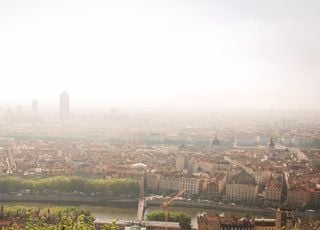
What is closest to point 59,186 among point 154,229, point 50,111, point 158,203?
point 158,203

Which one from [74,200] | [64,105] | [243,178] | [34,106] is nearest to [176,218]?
[74,200]

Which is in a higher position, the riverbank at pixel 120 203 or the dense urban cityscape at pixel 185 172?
the dense urban cityscape at pixel 185 172

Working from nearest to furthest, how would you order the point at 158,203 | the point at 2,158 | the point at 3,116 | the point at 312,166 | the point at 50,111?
the point at 158,203 → the point at 312,166 → the point at 2,158 → the point at 3,116 → the point at 50,111

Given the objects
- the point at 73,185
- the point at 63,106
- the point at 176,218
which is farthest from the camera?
Result: the point at 63,106

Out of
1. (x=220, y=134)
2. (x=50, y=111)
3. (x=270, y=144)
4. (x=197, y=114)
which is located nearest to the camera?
(x=270, y=144)

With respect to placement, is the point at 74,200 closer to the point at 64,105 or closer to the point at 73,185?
the point at 73,185

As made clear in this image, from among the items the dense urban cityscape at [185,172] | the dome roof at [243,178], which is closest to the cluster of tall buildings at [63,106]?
the dense urban cityscape at [185,172]

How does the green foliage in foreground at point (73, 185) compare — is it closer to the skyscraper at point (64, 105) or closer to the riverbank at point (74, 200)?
the riverbank at point (74, 200)

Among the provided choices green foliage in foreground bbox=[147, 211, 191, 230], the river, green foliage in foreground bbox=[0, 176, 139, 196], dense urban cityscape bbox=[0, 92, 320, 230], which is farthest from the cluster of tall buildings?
green foliage in foreground bbox=[147, 211, 191, 230]

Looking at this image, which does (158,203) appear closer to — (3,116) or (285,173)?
(285,173)
